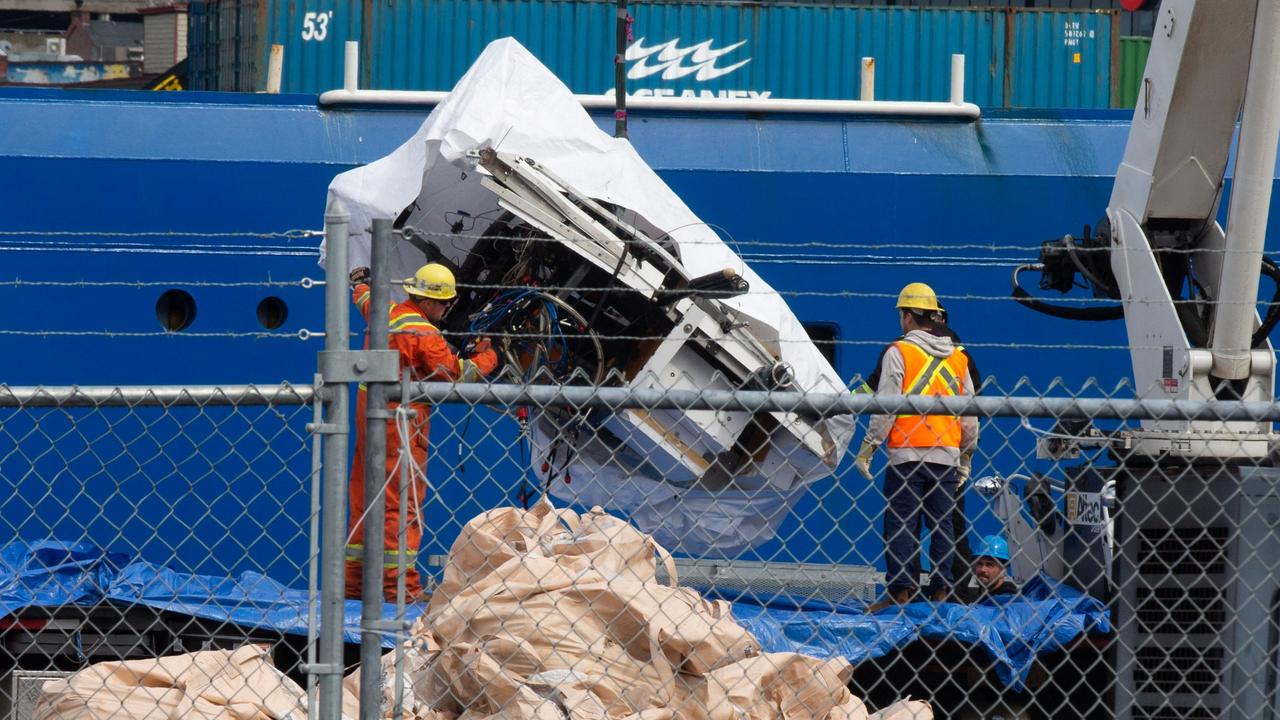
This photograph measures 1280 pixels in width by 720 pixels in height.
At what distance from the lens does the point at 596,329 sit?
7.11 metres

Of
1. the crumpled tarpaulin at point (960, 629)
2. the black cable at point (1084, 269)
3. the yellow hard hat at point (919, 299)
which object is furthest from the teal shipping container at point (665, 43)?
the crumpled tarpaulin at point (960, 629)

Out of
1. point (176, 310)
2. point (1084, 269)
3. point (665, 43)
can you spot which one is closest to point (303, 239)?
point (176, 310)

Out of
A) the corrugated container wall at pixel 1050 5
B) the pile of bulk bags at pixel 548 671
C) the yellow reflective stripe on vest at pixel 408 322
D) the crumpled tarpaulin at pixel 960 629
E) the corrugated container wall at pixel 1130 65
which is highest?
the corrugated container wall at pixel 1050 5

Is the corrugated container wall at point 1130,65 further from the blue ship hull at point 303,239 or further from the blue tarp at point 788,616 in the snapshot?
the blue tarp at point 788,616

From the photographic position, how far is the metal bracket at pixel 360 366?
3.23m

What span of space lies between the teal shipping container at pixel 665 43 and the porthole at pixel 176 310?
11.8 ft

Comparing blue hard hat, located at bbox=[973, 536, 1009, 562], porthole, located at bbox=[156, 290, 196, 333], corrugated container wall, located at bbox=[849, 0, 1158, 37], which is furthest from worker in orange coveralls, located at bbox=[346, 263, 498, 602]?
corrugated container wall, located at bbox=[849, 0, 1158, 37]

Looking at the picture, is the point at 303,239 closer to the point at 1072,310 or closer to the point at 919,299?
the point at 919,299

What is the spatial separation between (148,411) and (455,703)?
486cm

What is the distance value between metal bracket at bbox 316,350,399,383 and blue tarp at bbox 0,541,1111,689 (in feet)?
8.54

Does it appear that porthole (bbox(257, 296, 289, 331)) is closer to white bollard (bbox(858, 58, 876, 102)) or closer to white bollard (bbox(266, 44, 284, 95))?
white bollard (bbox(266, 44, 284, 95))

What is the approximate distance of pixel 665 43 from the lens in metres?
12.6

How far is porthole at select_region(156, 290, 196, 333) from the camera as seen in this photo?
9.52m

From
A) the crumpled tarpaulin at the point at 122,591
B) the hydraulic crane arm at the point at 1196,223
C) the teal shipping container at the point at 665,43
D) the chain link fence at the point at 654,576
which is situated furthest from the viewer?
the teal shipping container at the point at 665,43
